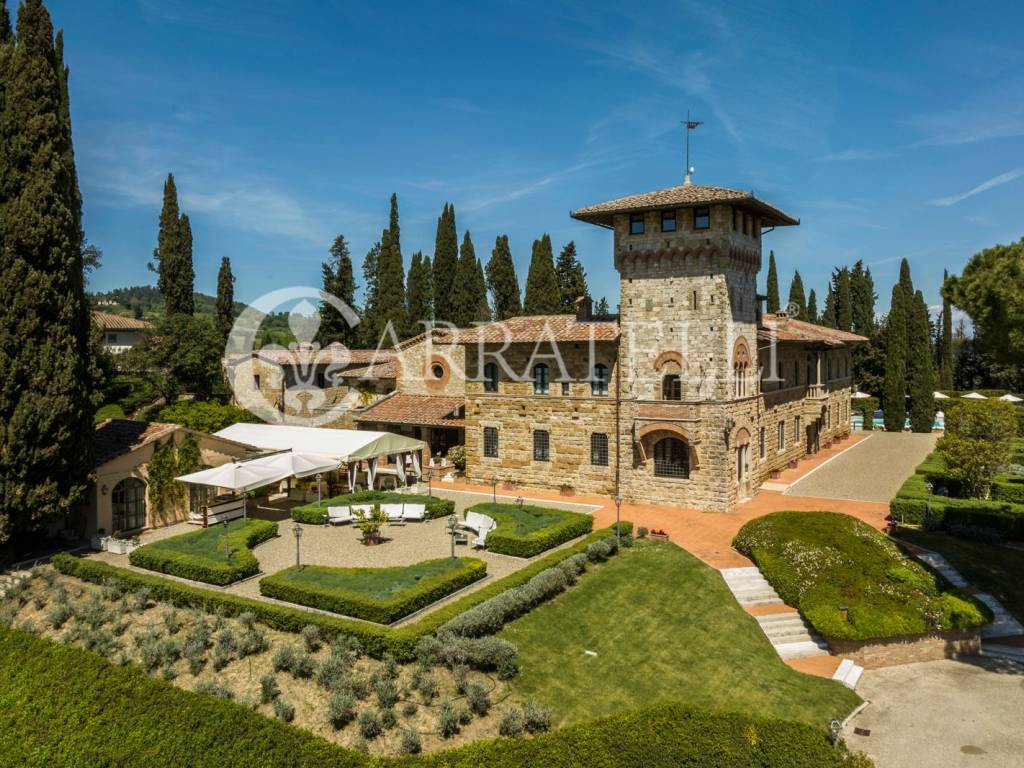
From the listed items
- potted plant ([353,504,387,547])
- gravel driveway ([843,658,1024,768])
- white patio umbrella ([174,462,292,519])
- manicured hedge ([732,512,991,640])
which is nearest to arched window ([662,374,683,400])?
manicured hedge ([732,512,991,640])

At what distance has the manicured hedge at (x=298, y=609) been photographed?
47.6 feet

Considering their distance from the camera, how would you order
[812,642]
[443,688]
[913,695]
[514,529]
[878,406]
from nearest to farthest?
[443,688], [913,695], [812,642], [514,529], [878,406]

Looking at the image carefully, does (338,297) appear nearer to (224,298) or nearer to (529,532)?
(224,298)

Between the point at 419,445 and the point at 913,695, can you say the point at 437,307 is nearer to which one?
the point at 419,445

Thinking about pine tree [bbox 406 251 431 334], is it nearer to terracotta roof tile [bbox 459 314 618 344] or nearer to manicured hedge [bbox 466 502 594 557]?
terracotta roof tile [bbox 459 314 618 344]

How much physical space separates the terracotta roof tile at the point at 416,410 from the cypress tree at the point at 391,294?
18.0 m

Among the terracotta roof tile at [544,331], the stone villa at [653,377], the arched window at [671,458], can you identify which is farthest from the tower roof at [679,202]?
the arched window at [671,458]

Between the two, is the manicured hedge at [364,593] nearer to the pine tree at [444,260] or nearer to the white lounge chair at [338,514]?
the white lounge chair at [338,514]

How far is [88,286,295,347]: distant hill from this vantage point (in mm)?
61406

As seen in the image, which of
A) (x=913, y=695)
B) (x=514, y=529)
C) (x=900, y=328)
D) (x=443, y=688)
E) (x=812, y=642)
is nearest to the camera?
(x=443, y=688)

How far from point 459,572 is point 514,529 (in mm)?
4586

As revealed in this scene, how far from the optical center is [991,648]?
708 inches

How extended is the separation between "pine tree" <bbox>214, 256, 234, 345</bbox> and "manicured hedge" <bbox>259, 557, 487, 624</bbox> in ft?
141

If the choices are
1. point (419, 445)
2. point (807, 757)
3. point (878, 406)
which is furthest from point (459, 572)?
point (878, 406)
